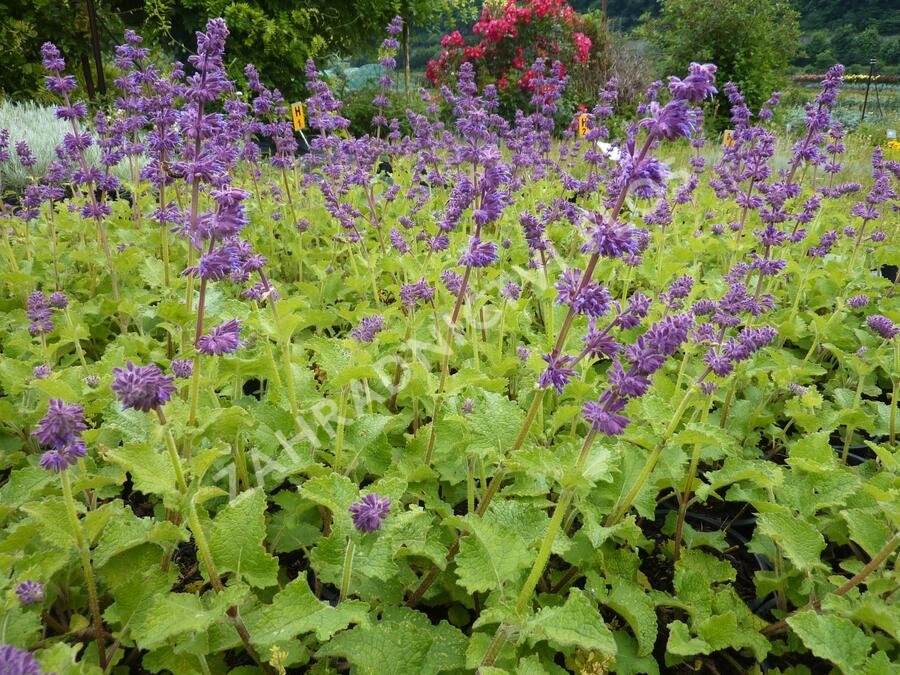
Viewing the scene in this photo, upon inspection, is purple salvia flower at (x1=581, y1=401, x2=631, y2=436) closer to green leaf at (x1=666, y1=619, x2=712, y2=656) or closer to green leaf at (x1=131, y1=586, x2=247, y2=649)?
green leaf at (x1=666, y1=619, x2=712, y2=656)

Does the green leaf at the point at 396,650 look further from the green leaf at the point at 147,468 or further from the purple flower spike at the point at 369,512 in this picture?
the green leaf at the point at 147,468

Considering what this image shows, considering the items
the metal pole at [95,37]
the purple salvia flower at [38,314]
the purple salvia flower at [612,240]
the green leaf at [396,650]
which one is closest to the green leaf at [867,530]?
the purple salvia flower at [612,240]

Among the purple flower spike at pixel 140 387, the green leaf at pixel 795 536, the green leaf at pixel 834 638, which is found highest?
the purple flower spike at pixel 140 387

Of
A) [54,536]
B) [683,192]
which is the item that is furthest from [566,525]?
[683,192]

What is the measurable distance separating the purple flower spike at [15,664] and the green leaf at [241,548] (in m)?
0.70

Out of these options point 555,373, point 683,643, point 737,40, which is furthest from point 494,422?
point 737,40

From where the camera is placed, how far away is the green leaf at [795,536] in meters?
2.06

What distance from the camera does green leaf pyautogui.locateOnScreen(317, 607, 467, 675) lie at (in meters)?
1.71

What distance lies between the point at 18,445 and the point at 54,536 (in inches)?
52.2

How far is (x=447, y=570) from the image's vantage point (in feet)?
7.17

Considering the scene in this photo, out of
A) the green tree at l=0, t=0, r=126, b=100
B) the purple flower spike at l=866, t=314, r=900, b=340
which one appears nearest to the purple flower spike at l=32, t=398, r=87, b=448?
the purple flower spike at l=866, t=314, r=900, b=340

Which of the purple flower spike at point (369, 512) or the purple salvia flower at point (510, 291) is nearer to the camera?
the purple flower spike at point (369, 512)

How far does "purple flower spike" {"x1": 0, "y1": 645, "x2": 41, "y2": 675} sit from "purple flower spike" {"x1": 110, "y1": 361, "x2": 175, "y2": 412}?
58 cm

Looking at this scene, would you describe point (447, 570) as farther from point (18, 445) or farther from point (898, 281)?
point (898, 281)
